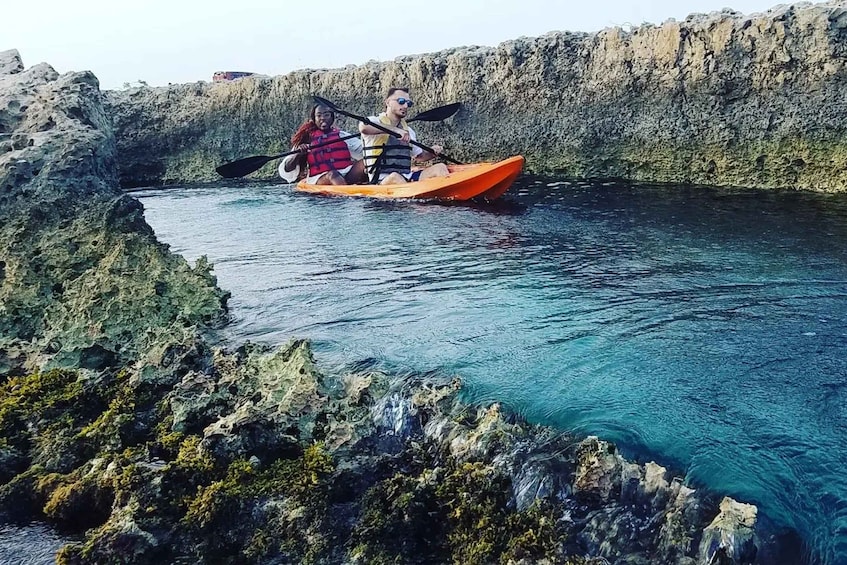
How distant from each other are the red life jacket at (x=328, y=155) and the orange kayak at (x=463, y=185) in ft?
6.25

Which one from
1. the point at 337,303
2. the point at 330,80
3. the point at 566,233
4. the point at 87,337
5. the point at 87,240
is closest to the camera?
the point at 87,337

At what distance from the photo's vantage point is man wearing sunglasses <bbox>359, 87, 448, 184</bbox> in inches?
518

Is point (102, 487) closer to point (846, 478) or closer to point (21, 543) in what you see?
point (21, 543)

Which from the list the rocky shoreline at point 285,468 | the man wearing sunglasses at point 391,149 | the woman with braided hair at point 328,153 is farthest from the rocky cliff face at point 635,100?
the rocky shoreline at point 285,468

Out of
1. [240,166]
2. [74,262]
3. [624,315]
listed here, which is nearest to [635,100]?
[240,166]

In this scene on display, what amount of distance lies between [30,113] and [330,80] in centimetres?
1105

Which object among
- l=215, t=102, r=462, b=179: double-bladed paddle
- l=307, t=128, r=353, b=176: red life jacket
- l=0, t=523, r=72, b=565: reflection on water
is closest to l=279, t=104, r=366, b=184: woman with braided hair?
l=307, t=128, r=353, b=176: red life jacket

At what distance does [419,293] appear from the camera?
6500 mm

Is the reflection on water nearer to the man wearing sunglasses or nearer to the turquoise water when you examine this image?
the turquoise water

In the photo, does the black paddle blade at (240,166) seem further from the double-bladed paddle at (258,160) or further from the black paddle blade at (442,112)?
the black paddle blade at (442,112)

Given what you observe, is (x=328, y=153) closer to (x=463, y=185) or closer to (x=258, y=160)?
(x=258, y=160)

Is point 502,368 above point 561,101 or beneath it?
beneath

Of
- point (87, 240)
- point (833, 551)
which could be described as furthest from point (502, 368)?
point (87, 240)

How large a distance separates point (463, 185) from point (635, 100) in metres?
4.23
